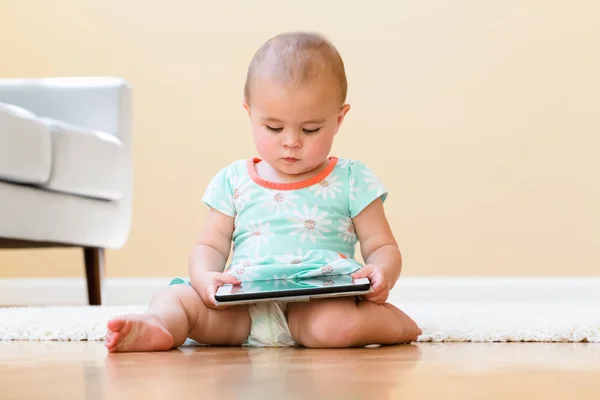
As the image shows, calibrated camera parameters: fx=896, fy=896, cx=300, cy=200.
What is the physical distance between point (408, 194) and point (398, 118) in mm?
244

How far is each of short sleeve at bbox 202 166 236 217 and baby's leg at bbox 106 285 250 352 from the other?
0.13m

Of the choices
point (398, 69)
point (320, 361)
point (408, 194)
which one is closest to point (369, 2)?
point (398, 69)

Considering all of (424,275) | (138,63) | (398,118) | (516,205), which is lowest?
(424,275)

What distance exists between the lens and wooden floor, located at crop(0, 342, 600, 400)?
1.92 feet

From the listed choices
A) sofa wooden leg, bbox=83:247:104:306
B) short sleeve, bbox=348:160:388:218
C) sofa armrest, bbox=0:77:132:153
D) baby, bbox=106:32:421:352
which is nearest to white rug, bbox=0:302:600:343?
baby, bbox=106:32:421:352

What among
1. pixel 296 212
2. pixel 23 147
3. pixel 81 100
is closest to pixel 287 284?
pixel 296 212

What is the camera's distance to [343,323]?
101 centimetres

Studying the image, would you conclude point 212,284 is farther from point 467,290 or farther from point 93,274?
point 467,290

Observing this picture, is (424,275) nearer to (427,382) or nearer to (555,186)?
(555,186)

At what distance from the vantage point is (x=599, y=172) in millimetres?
2766

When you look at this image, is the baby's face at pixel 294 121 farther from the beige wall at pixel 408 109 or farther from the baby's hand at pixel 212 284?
the beige wall at pixel 408 109

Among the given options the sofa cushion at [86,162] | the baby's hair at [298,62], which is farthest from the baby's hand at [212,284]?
the sofa cushion at [86,162]

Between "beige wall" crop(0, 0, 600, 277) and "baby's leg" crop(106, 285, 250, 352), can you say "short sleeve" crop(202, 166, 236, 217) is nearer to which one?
"baby's leg" crop(106, 285, 250, 352)

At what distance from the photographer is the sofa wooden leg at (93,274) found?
225cm
